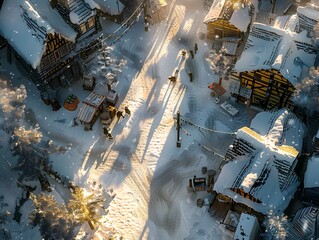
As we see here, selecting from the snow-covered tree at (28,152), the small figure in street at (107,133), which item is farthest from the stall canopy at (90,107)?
the snow-covered tree at (28,152)

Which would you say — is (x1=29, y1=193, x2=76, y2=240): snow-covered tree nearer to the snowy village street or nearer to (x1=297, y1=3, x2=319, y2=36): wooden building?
the snowy village street

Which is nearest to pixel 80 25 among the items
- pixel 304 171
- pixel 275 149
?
pixel 275 149

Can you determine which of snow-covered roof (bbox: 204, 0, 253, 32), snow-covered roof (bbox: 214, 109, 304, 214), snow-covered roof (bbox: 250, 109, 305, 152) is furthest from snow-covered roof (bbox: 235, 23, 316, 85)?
snow-covered roof (bbox: 214, 109, 304, 214)

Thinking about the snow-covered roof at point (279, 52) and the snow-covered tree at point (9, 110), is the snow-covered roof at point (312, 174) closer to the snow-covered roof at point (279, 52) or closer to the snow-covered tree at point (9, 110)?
the snow-covered roof at point (279, 52)

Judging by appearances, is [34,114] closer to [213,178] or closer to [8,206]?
[8,206]

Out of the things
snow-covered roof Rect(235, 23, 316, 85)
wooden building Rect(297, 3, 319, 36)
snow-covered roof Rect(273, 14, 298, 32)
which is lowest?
snow-covered roof Rect(235, 23, 316, 85)

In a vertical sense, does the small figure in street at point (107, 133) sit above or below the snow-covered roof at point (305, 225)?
below

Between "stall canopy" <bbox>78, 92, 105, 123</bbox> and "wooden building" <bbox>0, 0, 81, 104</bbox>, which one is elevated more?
"wooden building" <bbox>0, 0, 81, 104</bbox>
